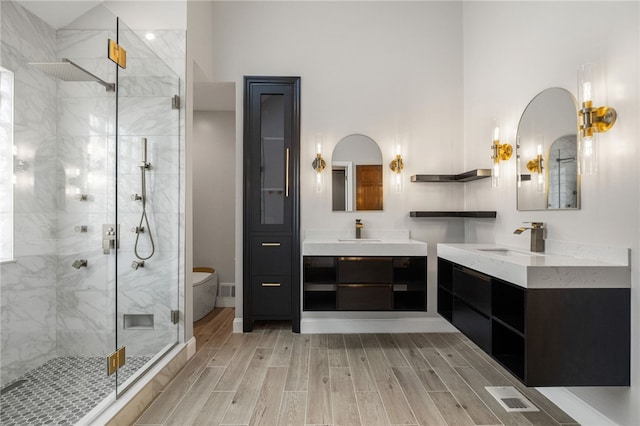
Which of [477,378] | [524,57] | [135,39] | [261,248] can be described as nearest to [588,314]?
[477,378]

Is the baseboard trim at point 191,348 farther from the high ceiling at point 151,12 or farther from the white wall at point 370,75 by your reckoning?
the high ceiling at point 151,12

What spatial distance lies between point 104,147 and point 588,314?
8.69 feet

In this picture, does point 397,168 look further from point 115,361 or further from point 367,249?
point 115,361

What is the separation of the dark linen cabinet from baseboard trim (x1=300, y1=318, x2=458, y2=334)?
0.16 meters

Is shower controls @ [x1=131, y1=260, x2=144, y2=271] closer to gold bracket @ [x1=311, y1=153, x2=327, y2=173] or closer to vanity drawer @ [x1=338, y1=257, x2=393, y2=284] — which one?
vanity drawer @ [x1=338, y1=257, x2=393, y2=284]

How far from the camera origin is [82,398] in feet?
5.89

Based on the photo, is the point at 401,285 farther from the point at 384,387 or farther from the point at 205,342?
the point at 205,342

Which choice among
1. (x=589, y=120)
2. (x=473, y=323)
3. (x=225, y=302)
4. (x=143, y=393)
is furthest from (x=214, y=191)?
(x=589, y=120)

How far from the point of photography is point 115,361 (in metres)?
1.96

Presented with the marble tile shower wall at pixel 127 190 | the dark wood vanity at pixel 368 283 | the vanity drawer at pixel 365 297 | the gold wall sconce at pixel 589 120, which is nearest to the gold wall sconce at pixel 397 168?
the dark wood vanity at pixel 368 283

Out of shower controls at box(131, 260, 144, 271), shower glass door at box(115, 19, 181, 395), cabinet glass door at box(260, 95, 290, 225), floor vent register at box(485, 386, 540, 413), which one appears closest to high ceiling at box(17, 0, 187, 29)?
shower glass door at box(115, 19, 181, 395)

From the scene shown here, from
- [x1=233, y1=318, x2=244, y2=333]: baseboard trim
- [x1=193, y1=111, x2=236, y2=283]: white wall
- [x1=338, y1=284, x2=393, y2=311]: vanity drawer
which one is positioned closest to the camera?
[x1=338, y1=284, x2=393, y2=311]: vanity drawer

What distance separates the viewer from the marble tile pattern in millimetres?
1594

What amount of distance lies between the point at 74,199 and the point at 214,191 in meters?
2.46
